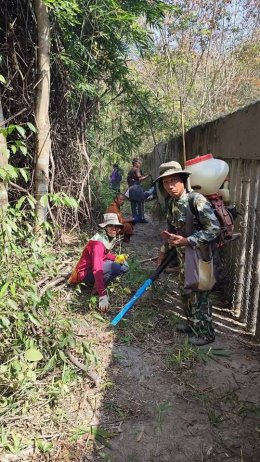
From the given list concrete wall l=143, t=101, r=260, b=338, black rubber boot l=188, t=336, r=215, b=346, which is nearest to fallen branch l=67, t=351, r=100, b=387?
black rubber boot l=188, t=336, r=215, b=346

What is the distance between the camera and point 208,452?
216 cm

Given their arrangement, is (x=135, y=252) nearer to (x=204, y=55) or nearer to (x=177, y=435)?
(x=177, y=435)

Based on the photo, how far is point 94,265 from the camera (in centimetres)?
377

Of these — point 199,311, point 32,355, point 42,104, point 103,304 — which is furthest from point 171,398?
point 42,104

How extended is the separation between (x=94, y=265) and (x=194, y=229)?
3.82 ft

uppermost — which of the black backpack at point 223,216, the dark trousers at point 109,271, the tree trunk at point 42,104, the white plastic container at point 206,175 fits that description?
the tree trunk at point 42,104

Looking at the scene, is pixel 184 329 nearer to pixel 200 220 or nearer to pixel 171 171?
pixel 200 220

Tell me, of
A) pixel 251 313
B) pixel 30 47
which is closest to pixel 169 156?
pixel 30 47

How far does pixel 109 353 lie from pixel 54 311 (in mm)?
578

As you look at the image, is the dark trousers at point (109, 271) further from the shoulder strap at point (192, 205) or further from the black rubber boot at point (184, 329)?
the shoulder strap at point (192, 205)

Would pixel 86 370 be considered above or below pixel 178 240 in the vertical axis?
below

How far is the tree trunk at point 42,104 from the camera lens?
429 centimetres

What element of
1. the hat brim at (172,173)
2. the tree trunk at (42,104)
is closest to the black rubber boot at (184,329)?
the hat brim at (172,173)

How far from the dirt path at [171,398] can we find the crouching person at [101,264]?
1.43 ft
